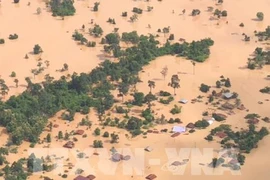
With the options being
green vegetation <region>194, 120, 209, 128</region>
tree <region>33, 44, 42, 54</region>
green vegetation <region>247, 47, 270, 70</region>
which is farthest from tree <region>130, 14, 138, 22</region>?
green vegetation <region>194, 120, 209, 128</region>

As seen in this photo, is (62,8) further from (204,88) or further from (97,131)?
(97,131)

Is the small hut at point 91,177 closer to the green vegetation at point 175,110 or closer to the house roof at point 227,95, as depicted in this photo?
the green vegetation at point 175,110

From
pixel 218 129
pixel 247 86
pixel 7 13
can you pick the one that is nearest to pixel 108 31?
pixel 7 13

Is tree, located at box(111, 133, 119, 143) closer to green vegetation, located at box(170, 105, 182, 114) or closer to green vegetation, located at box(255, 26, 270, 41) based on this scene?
green vegetation, located at box(170, 105, 182, 114)

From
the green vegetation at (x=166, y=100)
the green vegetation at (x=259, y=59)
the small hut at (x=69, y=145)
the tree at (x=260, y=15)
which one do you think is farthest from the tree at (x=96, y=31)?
the small hut at (x=69, y=145)

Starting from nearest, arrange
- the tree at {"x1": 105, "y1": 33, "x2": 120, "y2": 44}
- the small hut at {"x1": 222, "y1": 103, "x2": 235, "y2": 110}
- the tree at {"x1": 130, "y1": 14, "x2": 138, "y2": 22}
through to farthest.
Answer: the small hut at {"x1": 222, "y1": 103, "x2": 235, "y2": 110} → the tree at {"x1": 105, "y1": 33, "x2": 120, "y2": 44} → the tree at {"x1": 130, "y1": 14, "x2": 138, "y2": 22}

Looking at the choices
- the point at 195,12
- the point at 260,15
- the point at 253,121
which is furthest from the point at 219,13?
the point at 253,121
